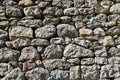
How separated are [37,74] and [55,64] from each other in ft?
0.77

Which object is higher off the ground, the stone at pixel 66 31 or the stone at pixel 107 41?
the stone at pixel 66 31

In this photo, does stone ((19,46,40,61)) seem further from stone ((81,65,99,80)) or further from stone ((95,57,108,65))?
stone ((95,57,108,65))

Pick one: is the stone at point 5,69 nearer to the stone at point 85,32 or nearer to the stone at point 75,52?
the stone at point 75,52

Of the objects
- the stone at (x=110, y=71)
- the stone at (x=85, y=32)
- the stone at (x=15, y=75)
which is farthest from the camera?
the stone at (x=85, y=32)

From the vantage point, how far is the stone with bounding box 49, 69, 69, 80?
11.0ft

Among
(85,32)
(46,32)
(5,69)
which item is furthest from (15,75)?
(85,32)

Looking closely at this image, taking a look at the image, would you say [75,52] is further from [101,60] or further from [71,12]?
[71,12]

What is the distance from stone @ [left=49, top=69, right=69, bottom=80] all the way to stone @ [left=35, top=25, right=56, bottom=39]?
0.43 m

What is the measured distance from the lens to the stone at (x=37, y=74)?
3.32 meters

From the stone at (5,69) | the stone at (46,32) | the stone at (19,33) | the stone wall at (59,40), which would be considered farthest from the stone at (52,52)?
the stone at (5,69)

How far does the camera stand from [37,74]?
10.9ft

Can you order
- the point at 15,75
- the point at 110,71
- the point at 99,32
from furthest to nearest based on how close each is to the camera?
the point at 99,32, the point at 110,71, the point at 15,75

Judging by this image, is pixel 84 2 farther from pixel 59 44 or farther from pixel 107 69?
pixel 107 69

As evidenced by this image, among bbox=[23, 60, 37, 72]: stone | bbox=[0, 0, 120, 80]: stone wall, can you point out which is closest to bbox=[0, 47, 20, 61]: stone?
bbox=[0, 0, 120, 80]: stone wall
